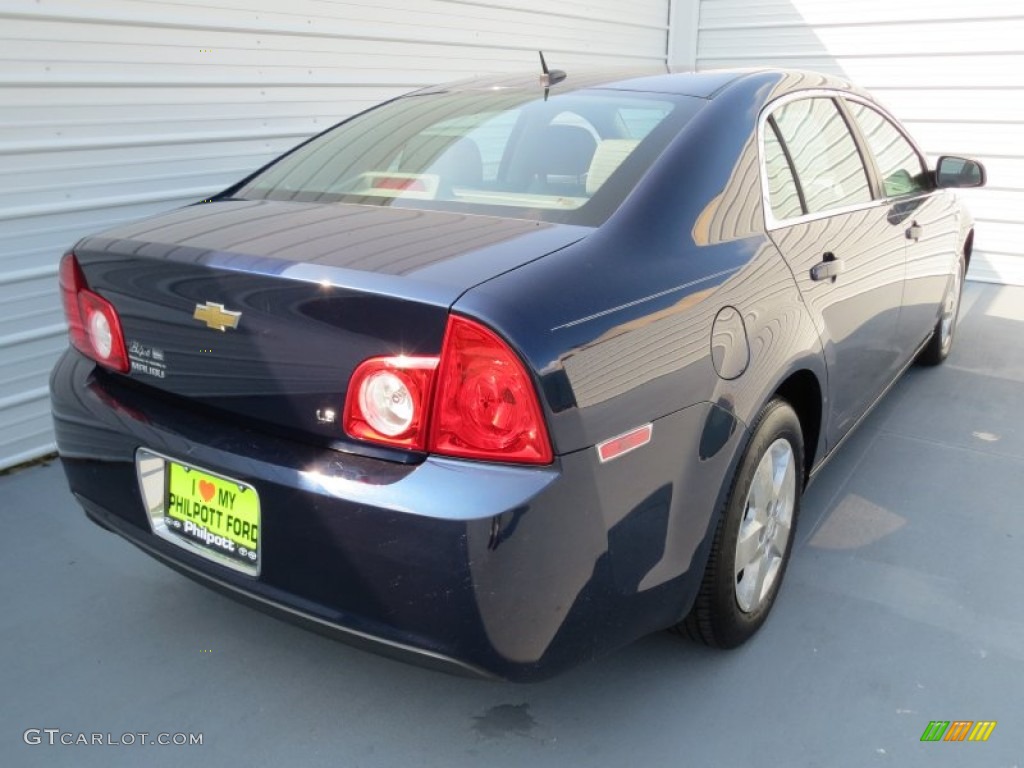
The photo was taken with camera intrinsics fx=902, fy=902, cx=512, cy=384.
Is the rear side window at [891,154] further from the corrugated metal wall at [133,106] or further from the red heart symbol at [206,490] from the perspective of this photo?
the corrugated metal wall at [133,106]

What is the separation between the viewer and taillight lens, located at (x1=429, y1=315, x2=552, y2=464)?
1597 millimetres

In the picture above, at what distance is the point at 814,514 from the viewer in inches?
123

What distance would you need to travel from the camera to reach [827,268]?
256cm

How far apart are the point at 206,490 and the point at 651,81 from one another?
169 cm

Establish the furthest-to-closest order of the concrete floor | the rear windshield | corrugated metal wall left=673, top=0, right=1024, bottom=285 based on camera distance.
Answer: corrugated metal wall left=673, top=0, right=1024, bottom=285 → the rear windshield → the concrete floor

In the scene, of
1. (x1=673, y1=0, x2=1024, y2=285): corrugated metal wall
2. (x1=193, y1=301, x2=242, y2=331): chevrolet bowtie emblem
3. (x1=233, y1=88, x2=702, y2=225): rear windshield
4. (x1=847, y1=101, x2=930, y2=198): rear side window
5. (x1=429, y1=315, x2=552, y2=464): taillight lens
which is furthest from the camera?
(x1=673, y1=0, x2=1024, y2=285): corrugated metal wall

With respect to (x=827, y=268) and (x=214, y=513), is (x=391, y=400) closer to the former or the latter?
(x=214, y=513)

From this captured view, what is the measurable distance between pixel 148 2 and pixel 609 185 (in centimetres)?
265

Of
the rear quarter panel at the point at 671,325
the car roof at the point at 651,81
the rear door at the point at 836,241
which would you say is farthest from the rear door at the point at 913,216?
the rear quarter panel at the point at 671,325

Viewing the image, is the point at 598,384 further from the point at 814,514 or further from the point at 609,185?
the point at 814,514

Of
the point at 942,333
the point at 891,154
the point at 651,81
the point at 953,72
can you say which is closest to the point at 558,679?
the point at 651,81

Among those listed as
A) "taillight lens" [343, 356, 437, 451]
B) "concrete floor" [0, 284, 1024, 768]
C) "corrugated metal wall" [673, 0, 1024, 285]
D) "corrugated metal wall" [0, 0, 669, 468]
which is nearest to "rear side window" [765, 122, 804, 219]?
"concrete floor" [0, 284, 1024, 768]

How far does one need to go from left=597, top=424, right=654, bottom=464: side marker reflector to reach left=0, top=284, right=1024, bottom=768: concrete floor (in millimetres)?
752

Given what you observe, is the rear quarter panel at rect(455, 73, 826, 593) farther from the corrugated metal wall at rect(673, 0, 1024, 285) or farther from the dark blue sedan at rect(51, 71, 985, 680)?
the corrugated metal wall at rect(673, 0, 1024, 285)
